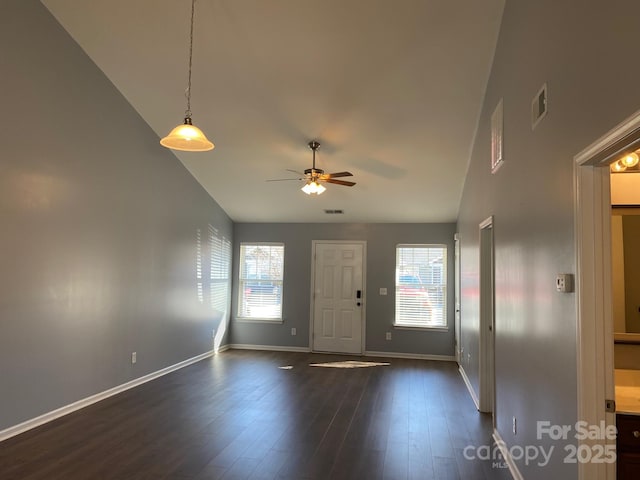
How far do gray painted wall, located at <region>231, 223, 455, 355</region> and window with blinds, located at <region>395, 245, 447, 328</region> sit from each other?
111 millimetres

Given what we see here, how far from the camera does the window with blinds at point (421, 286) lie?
7.46 meters

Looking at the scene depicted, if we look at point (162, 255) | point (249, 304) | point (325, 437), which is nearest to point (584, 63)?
point (325, 437)

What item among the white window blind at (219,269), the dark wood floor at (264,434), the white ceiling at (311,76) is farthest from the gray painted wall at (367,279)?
the dark wood floor at (264,434)

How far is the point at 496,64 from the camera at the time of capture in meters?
3.81

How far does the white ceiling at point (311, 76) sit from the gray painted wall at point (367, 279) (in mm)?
1490

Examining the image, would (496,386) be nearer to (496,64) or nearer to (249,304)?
(496,64)

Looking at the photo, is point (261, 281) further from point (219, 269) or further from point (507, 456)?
point (507, 456)

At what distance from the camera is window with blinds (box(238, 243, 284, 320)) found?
26.3 ft

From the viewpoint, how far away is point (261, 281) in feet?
26.6

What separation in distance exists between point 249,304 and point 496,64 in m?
5.88

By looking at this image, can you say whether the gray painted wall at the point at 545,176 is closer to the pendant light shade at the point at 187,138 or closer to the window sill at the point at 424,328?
the pendant light shade at the point at 187,138

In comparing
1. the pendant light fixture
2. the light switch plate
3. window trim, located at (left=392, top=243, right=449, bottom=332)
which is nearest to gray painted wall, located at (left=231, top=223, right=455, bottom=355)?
window trim, located at (left=392, top=243, right=449, bottom=332)

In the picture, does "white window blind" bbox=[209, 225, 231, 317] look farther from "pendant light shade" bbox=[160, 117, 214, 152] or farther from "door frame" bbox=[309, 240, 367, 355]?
"pendant light shade" bbox=[160, 117, 214, 152]

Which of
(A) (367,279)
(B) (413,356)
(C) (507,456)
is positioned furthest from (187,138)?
(B) (413,356)
